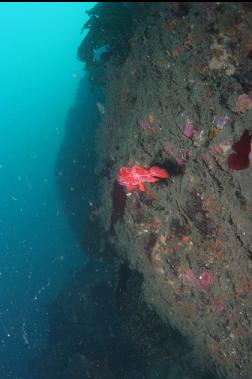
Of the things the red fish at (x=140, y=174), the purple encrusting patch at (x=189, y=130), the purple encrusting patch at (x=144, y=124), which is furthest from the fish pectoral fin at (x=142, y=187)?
the purple encrusting patch at (x=189, y=130)

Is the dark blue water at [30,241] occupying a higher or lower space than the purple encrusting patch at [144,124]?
lower

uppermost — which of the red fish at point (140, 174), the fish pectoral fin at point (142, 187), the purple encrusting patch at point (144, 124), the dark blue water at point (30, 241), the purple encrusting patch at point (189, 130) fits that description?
the purple encrusting patch at point (189, 130)

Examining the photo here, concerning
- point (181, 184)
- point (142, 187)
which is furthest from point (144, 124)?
point (181, 184)

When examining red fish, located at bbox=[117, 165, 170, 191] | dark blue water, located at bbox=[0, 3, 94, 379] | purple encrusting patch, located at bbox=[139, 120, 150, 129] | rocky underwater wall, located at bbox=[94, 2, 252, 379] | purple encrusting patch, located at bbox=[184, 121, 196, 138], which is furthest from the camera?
dark blue water, located at bbox=[0, 3, 94, 379]

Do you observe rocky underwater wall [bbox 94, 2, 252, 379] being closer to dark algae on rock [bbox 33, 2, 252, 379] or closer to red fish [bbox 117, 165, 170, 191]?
A: dark algae on rock [bbox 33, 2, 252, 379]

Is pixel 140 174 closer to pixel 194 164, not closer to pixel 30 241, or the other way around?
pixel 194 164

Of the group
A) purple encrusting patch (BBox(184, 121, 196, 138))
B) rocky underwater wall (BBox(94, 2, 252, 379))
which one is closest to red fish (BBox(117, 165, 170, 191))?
rocky underwater wall (BBox(94, 2, 252, 379))

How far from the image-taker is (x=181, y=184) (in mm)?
4336

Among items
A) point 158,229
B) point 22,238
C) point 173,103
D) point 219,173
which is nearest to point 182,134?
point 173,103

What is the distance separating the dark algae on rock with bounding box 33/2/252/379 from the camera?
3564 mm

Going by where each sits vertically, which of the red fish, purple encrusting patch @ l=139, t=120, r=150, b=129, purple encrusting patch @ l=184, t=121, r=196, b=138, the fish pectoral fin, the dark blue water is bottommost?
the dark blue water

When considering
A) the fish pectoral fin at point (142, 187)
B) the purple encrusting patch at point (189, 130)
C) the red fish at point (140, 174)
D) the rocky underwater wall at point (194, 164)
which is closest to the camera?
the rocky underwater wall at point (194, 164)

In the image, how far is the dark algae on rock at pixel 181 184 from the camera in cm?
356

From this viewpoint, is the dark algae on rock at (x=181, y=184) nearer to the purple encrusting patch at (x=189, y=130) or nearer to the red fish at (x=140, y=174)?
the purple encrusting patch at (x=189, y=130)
